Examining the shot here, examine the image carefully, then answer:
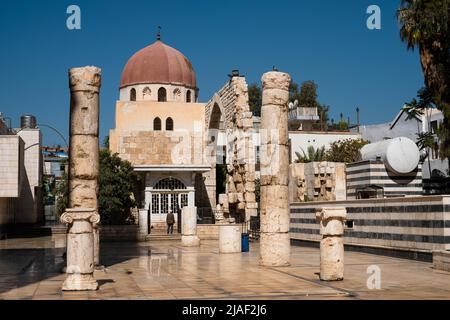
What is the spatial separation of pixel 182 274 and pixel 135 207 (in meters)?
26.9

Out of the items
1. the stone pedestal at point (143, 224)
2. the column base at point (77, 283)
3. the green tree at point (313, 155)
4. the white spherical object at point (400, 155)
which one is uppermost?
the green tree at point (313, 155)

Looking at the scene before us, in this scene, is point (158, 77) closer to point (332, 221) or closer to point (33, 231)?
point (33, 231)

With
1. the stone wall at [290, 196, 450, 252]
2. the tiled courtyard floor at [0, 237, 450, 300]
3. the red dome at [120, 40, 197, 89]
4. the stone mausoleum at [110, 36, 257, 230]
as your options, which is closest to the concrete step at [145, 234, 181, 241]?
the stone mausoleum at [110, 36, 257, 230]

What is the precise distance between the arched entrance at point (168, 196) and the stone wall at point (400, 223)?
1760 centimetres

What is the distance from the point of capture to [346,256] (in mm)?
17297

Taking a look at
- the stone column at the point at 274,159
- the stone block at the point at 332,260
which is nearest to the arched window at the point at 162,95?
the stone column at the point at 274,159

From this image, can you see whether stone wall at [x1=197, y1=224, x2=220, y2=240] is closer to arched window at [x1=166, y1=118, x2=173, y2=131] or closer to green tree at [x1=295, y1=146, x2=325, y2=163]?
green tree at [x1=295, y1=146, x2=325, y2=163]

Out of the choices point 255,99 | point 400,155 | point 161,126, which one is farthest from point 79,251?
point 255,99

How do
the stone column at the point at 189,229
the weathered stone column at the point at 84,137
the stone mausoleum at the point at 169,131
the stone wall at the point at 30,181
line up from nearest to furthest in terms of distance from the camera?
the weathered stone column at the point at 84,137, the stone column at the point at 189,229, the stone mausoleum at the point at 169,131, the stone wall at the point at 30,181

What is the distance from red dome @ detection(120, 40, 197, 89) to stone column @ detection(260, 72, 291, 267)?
103 ft

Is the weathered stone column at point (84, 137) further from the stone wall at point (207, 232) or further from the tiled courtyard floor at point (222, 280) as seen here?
the stone wall at point (207, 232)

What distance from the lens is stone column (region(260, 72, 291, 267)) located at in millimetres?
15180

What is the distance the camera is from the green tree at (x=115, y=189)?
117ft
